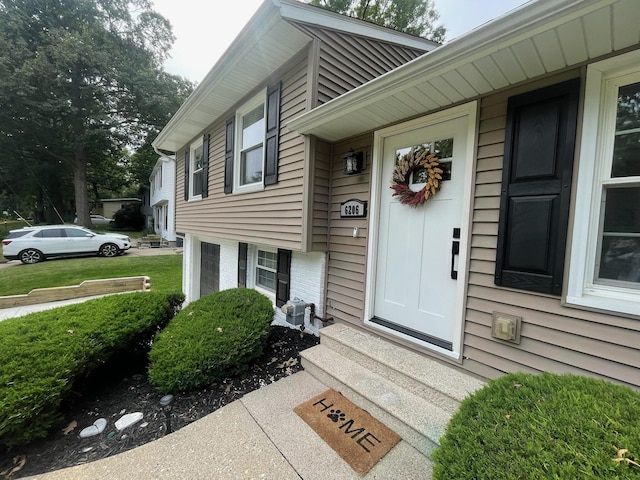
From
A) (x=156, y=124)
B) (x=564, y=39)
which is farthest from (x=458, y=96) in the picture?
(x=156, y=124)

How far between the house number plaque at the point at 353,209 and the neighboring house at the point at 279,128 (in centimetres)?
26

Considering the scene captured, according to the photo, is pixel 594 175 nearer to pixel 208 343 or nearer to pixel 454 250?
pixel 454 250

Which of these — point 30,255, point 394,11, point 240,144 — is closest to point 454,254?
point 240,144

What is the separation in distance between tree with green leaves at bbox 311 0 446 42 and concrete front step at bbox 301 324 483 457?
38.0 feet

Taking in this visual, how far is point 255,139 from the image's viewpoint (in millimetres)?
4395

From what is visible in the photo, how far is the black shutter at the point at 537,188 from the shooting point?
70.2 inches

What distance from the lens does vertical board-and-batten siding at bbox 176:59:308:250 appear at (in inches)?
132

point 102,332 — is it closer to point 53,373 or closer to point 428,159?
point 53,373

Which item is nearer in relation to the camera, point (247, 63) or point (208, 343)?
point (208, 343)

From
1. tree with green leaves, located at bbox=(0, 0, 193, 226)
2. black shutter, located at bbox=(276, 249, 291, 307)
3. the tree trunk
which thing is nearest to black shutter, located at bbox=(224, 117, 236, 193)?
black shutter, located at bbox=(276, 249, 291, 307)

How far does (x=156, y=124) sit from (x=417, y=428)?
21342 mm

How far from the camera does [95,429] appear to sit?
7.41ft

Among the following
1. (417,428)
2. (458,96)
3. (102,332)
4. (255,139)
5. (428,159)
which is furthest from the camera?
(255,139)

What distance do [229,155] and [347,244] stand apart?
2965 millimetres
